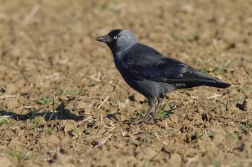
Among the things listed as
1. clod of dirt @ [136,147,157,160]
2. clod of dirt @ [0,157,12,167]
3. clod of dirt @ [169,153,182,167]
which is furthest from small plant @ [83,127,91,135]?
clod of dirt @ [169,153,182,167]

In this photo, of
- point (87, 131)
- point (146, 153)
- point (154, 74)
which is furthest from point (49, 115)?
point (146, 153)

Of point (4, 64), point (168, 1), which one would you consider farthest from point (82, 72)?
point (168, 1)

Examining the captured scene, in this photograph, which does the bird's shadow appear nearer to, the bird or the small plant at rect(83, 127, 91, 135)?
the small plant at rect(83, 127, 91, 135)

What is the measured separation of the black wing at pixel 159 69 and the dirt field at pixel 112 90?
580 millimetres

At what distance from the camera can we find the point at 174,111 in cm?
879

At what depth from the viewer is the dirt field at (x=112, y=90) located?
23.2ft

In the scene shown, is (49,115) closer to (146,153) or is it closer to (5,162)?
(5,162)

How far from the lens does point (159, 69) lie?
859 cm

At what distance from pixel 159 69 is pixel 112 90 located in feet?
5.67

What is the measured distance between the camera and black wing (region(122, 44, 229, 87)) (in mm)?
8219

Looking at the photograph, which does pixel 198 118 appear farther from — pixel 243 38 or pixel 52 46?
pixel 52 46

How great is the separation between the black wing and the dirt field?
→ 580 mm

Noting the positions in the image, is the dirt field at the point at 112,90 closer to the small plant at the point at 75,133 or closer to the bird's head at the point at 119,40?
the small plant at the point at 75,133

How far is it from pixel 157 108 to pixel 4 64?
188 inches
